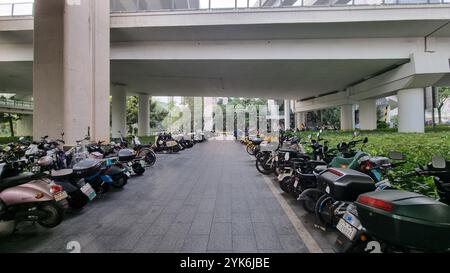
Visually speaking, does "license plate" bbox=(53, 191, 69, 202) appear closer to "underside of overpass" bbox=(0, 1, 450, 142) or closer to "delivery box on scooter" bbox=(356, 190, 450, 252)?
"delivery box on scooter" bbox=(356, 190, 450, 252)

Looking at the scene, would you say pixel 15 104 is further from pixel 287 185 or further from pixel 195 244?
pixel 195 244

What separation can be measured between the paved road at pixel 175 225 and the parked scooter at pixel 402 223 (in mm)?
783

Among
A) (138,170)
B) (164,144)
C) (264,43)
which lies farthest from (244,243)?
(264,43)

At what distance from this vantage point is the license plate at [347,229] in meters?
2.42

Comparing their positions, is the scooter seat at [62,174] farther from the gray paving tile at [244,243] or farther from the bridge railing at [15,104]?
the bridge railing at [15,104]

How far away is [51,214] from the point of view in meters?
3.43

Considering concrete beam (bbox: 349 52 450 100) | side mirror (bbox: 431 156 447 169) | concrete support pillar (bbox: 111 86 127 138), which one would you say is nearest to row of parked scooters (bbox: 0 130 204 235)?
side mirror (bbox: 431 156 447 169)

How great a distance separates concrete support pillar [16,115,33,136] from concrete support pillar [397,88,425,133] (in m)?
39.3

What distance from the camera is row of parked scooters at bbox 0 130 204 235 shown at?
3256 mm
